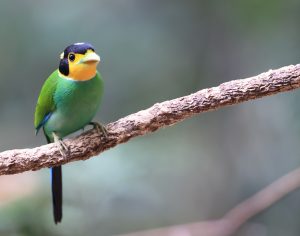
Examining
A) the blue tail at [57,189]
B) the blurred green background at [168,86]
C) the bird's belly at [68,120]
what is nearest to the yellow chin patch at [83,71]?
the bird's belly at [68,120]

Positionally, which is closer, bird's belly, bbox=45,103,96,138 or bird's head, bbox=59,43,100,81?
bird's head, bbox=59,43,100,81

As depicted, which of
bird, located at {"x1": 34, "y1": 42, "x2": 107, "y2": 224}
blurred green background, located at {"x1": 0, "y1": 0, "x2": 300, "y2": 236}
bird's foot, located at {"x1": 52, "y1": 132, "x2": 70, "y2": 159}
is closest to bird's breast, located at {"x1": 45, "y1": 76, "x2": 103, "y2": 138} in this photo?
bird, located at {"x1": 34, "y1": 42, "x2": 107, "y2": 224}

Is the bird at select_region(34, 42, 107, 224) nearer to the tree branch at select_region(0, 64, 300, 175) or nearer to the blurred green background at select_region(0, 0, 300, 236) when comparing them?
the tree branch at select_region(0, 64, 300, 175)

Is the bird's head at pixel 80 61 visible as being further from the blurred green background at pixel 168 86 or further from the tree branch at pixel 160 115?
the blurred green background at pixel 168 86

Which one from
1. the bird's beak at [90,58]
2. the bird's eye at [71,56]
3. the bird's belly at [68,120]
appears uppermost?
the bird's eye at [71,56]

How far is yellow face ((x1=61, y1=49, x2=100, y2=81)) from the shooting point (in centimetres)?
155

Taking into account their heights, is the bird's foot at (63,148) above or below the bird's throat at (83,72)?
below

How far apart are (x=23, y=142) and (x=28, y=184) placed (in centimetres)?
69

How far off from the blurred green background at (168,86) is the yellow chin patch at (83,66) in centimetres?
116

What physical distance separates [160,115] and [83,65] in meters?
0.29

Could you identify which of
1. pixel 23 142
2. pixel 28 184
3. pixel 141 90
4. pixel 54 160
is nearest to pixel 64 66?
pixel 54 160

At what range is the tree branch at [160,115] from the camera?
1.40m

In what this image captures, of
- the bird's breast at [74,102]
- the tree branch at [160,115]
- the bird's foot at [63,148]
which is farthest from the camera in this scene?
the bird's breast at [74,102]

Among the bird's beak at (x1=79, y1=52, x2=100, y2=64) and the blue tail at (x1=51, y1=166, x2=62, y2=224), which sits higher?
the bird's beak at (x1=79, y1=52, x2=100, y2=64)
